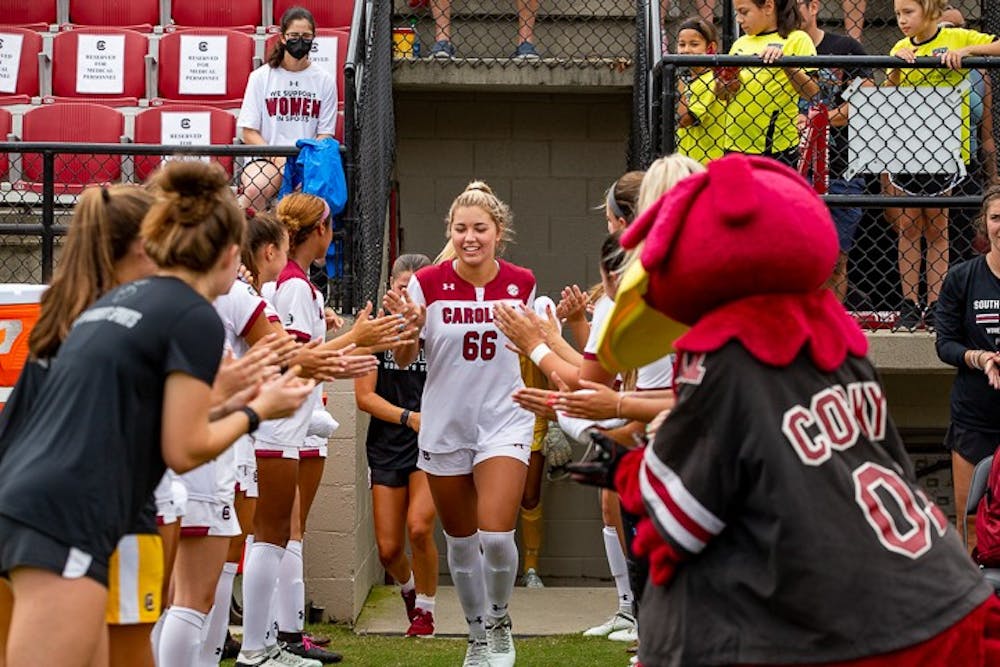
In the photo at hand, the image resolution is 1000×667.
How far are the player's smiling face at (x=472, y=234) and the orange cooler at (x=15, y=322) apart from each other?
1.84 m

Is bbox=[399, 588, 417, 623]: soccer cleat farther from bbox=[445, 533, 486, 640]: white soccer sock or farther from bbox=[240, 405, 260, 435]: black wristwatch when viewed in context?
bbox=[240, 405, 260, 435]: black wristwatch

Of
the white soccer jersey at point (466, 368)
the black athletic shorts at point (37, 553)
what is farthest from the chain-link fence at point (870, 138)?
the black athletic shorts at point (37, 553)

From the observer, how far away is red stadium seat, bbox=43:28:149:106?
9.98 metres

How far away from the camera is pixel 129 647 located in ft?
12.4

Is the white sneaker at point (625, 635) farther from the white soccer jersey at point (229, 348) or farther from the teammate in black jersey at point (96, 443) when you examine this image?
the teammate in black jersey at point (96, 443)

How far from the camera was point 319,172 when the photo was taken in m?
7.33

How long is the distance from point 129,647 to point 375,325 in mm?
1813

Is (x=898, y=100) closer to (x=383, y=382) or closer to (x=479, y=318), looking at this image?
(x=479, y=318)

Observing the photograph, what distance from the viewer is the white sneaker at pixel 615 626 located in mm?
7277

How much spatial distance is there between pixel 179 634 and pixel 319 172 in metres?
3.09

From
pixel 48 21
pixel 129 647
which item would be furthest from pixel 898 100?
pixel 48 21

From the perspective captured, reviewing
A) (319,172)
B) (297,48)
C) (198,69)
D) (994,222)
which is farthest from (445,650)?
(198,69)

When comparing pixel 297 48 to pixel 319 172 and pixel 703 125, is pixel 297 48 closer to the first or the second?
pixel 319 172

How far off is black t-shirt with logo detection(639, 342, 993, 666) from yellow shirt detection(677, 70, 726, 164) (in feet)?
15.0
